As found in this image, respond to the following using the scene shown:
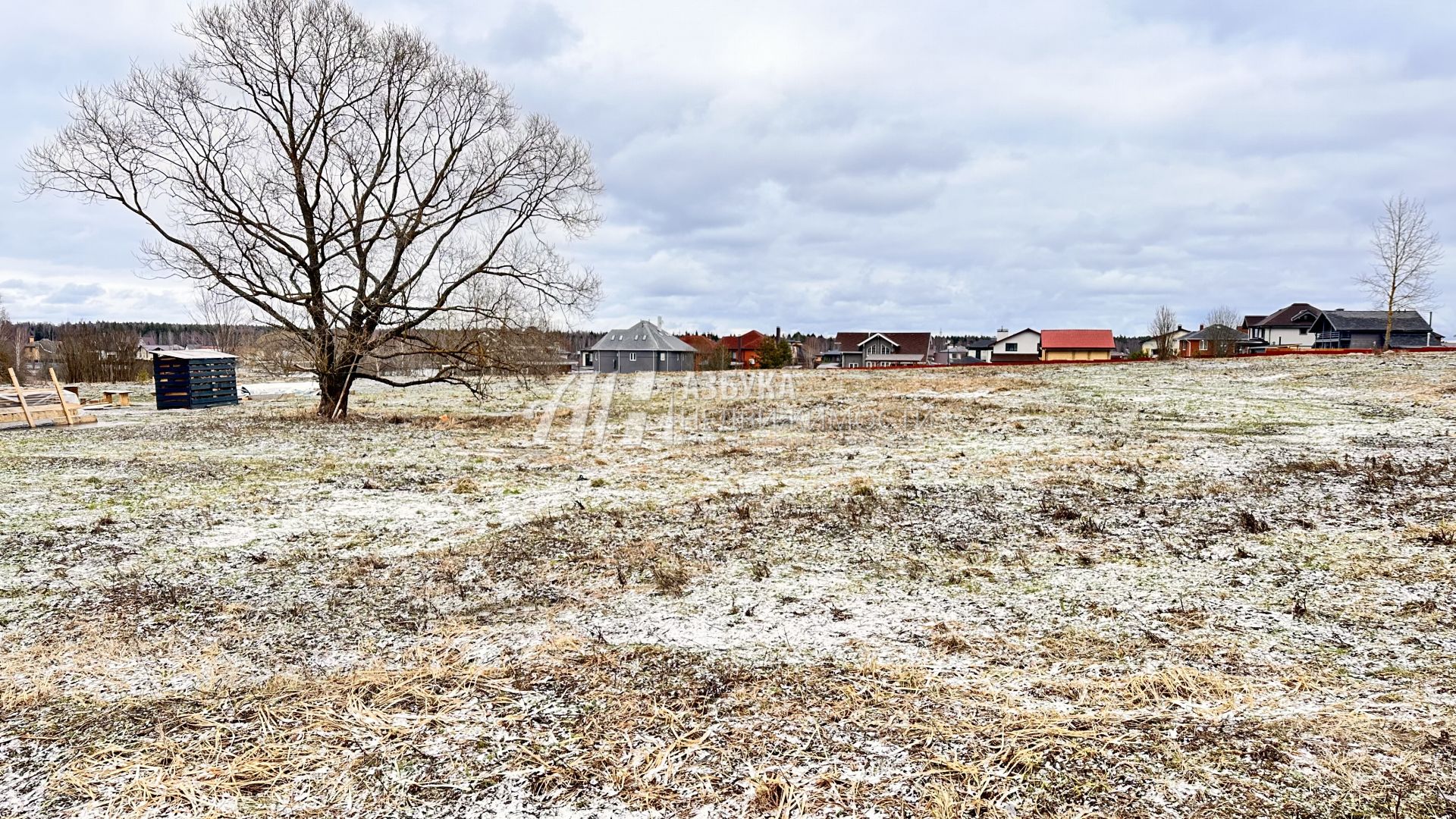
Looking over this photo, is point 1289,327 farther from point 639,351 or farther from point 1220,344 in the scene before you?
point 639,351

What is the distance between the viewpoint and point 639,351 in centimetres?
8162

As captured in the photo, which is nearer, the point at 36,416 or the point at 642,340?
the point at 36,416

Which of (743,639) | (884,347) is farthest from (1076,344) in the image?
(743,639)

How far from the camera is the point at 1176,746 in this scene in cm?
299

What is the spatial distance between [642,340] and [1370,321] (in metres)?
67.9

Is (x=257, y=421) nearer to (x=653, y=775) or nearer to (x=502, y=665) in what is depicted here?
(x=502, y=665)

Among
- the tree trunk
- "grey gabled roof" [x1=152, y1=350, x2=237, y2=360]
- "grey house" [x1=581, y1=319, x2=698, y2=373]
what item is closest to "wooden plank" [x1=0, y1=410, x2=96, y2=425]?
"grey gabled roof" [x1=152, y1=350, x2=237, y2=360]

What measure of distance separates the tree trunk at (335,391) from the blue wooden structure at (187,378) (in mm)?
7374

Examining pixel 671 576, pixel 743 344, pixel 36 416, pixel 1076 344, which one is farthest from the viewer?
pixel 743 344

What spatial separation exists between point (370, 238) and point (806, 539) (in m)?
16.8

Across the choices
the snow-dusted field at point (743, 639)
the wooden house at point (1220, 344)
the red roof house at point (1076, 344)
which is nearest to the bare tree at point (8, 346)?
the snow-dusted field at point (743, 639)

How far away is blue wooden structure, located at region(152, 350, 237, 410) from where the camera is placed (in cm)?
2355

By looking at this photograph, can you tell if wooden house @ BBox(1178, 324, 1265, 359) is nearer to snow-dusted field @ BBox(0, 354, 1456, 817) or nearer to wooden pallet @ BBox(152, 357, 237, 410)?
snow-dusted field @ BBox(0, 354, 1456, 817)

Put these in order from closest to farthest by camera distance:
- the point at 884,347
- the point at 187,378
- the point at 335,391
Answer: the point at 335,391, the point at 187,378, the point at 884,347
